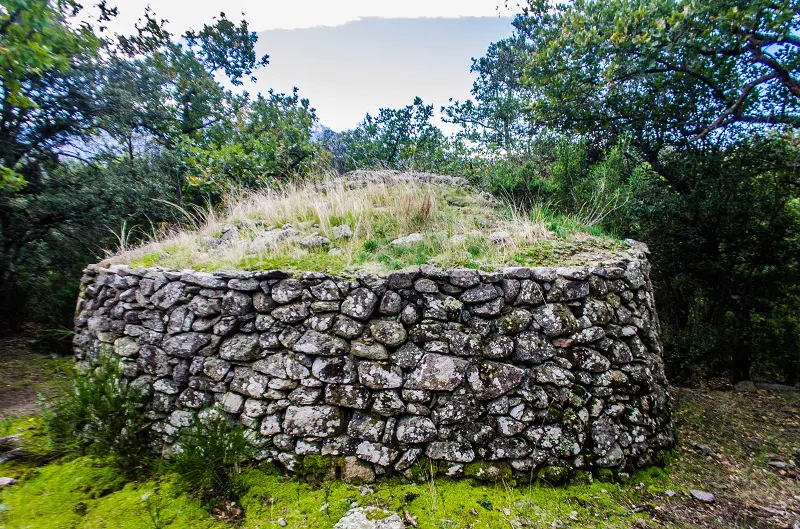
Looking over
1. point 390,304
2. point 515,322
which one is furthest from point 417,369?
point 515,322

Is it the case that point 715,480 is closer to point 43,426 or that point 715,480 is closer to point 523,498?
point 523,498

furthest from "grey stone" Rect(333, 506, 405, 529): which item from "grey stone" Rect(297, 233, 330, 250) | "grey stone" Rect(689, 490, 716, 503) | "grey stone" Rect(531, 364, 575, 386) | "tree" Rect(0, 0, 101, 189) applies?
"tree" Rect(0, 0, 101, 189)

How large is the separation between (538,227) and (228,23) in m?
13.5

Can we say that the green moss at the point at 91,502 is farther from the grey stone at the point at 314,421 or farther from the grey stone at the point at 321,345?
the grey stone at the point at 321,345

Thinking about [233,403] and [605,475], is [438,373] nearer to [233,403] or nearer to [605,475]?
[605,475]

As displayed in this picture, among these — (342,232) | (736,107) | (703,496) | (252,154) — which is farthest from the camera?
(252,154)

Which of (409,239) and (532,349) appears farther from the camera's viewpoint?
(409,239)

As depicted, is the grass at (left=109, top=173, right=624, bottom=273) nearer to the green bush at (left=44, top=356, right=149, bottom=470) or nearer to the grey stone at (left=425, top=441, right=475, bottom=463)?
the green bush at (left=44, top=356, right=149, bottom=470)

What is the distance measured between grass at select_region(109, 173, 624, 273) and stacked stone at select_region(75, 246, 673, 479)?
0.36 m

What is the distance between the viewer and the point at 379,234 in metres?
5.28

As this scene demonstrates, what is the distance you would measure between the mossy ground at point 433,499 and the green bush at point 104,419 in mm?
146

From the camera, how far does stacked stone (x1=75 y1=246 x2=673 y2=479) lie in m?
3.51

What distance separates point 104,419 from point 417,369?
3.04 metres

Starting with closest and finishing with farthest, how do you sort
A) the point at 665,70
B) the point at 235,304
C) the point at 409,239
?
the point at 235,304, the point at 409,239, the point at 665,70
